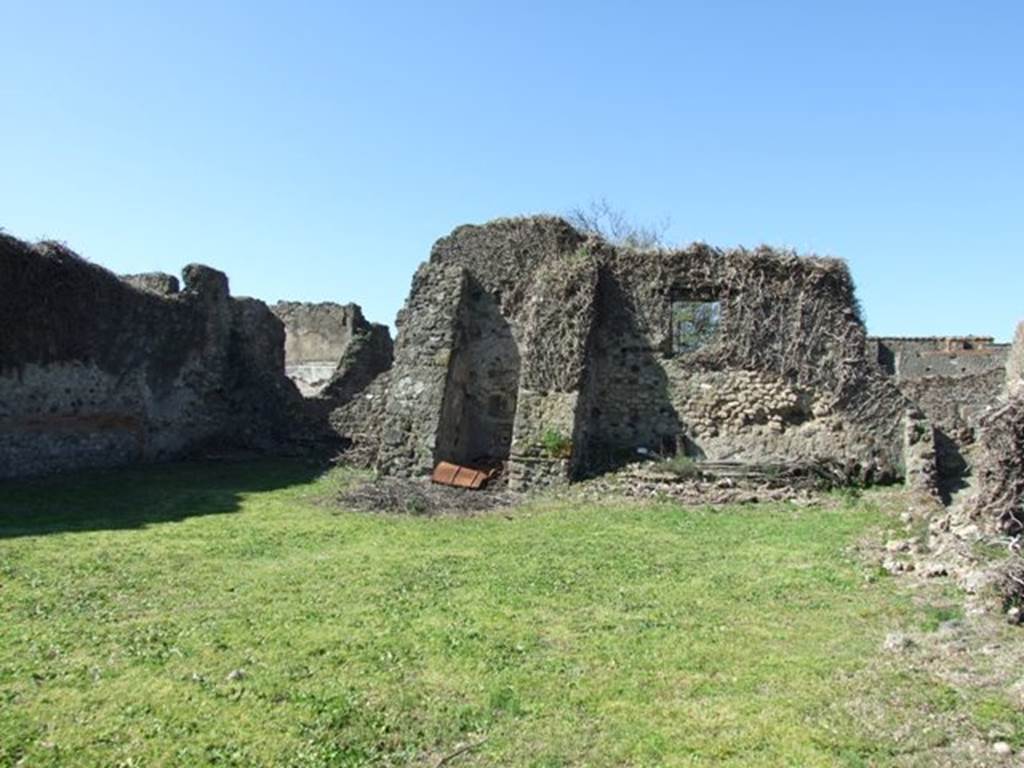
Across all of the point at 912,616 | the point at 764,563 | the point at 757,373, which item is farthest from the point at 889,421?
the point at 912,616

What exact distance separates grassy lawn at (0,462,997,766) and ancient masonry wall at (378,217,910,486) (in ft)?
12.3

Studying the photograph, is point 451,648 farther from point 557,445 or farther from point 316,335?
point 316,335

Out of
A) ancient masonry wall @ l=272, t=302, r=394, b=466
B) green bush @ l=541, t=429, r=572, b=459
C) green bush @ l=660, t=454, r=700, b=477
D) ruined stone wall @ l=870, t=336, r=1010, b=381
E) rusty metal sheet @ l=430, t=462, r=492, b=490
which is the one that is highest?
ruined stone wall @ l=870, t=336, r=1010, b=381

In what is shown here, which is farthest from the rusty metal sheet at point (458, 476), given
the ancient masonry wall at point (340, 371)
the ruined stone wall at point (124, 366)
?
the ruined stone wall at point (124, 366)

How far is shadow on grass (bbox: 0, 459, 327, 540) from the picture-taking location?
9922 mm

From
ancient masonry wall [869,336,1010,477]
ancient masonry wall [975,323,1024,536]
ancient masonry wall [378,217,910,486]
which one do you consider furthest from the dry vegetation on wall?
ancient masonry wall [975,323,1024,536]

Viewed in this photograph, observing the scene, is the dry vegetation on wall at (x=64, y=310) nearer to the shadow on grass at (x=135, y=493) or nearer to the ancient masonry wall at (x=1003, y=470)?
the shadow on grass at (x=135, y=493)

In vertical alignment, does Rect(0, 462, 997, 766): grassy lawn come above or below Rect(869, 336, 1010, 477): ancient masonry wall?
below

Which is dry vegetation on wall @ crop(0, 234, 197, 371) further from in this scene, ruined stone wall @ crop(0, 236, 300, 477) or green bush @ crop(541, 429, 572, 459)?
green bush @ crop(541, 429, 572, 459)

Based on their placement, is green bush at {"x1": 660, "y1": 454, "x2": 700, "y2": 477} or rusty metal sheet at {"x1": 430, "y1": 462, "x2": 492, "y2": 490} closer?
green bush at {"x1": 660, "y1": 454, "x2": 700, "y2": 477}

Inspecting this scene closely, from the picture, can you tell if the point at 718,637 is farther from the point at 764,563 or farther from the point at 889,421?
the point at 889,421

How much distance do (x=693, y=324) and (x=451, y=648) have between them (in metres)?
10.00

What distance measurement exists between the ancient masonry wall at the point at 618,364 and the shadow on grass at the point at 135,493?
94.3 inches

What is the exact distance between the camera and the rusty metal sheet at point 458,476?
13039mm
